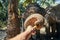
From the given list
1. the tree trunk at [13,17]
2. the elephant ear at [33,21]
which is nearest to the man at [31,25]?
the elephant ear at [33,21]

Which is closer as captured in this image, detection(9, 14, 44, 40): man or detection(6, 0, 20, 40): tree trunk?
detection(9, 14, 44, 40): man

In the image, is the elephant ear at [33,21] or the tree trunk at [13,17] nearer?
the elephant ear at [33,21]

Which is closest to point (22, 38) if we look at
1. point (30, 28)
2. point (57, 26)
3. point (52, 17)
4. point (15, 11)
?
point (30, 28)

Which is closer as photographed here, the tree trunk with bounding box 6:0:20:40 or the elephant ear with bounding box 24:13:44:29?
the elephant ear with bounding box 24:13:44:29

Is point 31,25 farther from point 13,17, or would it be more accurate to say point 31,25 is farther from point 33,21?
point 13,17

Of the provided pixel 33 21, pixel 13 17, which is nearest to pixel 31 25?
pixel 33 21

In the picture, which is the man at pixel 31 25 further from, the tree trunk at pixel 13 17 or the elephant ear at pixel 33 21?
the tree trunk at pixel 13 17

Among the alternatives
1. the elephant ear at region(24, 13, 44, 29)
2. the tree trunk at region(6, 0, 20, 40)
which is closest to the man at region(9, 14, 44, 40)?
the elephant ear at region(24, 13, 44, 29)

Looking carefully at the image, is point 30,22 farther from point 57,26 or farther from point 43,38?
point 57,26

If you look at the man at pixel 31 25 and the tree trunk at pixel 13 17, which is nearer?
Result: the man at pixel 31 25

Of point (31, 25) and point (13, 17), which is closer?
point (31, 25)

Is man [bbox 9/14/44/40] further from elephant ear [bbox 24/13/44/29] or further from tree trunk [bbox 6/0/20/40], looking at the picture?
tree trunk [bbox 6/0/20/40]

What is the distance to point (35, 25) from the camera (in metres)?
1.20

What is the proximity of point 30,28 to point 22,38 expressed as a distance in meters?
0.09
